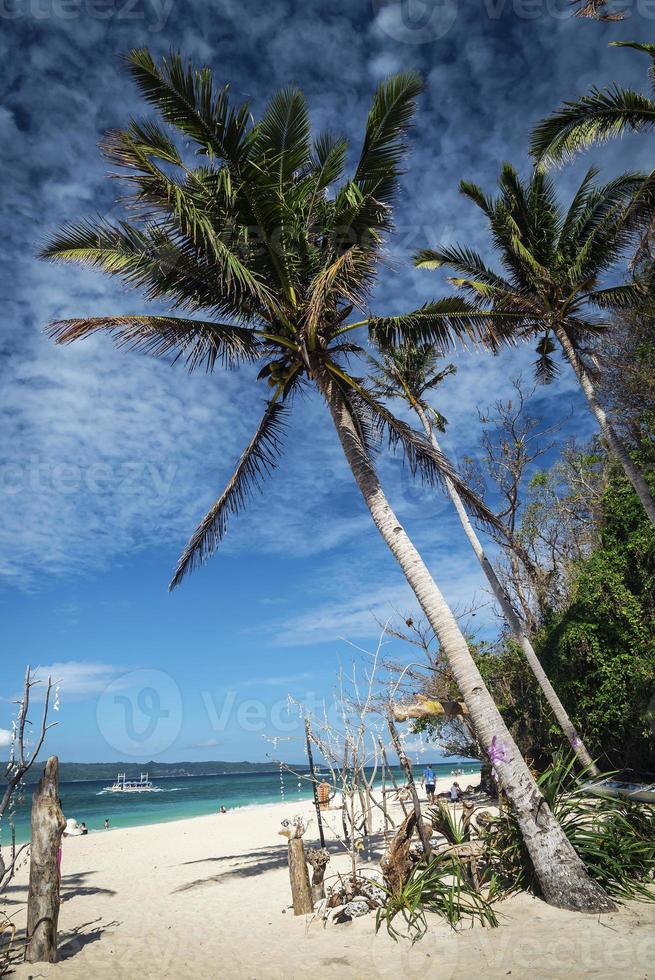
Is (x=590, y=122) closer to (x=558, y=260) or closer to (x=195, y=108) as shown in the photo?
(x=558, y=260)

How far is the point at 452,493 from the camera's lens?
15422 mm

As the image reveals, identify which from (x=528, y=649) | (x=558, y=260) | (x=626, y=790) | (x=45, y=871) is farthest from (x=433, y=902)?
(x=558, y=260)

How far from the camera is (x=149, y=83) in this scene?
279 inches

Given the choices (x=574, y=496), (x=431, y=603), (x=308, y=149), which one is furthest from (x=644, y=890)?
(x=574, y=496)

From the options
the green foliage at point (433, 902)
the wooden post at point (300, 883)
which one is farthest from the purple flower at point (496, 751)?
the wooden post at point (300, 883)

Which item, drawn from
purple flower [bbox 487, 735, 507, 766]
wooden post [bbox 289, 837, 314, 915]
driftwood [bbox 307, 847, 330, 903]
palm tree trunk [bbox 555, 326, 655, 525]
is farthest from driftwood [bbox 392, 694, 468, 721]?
palm tree trunk [bbox 555, 326, 655, 525]

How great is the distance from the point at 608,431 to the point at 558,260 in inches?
171

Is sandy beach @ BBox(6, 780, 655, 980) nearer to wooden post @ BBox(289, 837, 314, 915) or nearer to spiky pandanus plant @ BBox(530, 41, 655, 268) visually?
wooden post @ BBox(289, 837, 314, 915)

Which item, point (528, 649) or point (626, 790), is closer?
point (626, 790)

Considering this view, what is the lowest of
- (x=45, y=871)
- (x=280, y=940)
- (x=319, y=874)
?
(x=280, y=940)

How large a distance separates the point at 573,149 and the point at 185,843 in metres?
26.3

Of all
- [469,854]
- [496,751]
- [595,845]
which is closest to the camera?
[496,751]

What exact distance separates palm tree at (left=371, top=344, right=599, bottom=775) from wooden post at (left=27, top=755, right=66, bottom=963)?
365 inches

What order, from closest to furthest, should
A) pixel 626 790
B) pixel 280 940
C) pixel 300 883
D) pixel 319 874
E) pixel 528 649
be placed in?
pixel 280 940 → pixel 300 883 → pixel 319 874 → pixel 626 790 → pixel 528 649
